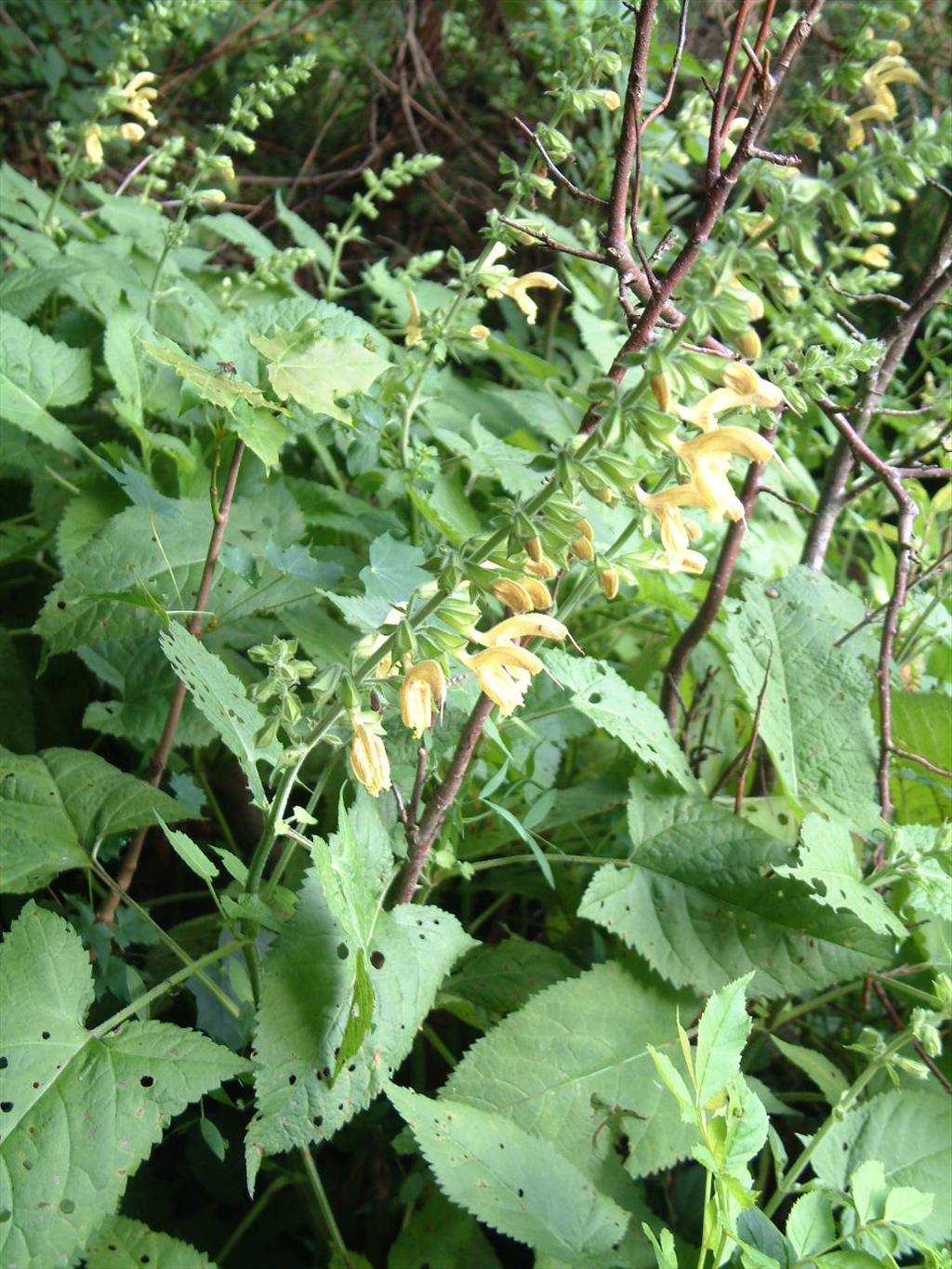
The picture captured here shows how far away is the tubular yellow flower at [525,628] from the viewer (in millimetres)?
825

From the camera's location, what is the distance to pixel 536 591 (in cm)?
82

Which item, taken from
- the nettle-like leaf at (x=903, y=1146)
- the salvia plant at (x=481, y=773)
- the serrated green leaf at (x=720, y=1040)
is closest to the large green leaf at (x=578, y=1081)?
the salvia plant at (x=481, y=773)

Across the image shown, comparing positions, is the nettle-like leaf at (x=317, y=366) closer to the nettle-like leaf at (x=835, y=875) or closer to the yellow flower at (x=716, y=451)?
the yellow flower at (x=716, y=451)

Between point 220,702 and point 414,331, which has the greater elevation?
point 414,331

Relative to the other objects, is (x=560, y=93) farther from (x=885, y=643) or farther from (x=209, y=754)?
(x=209, y=754)

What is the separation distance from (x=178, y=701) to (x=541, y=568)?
0.52 m

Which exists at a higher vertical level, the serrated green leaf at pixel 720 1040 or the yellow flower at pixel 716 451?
the yellow flower at pixel 716 451

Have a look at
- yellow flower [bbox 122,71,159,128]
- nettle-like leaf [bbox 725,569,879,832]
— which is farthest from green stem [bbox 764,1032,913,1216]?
yellow flower [bbox 122,71,159,128]

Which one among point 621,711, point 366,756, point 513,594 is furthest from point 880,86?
point 366,756

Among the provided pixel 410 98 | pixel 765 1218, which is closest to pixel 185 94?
pixel 410 98

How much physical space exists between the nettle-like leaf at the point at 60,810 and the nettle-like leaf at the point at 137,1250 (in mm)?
290

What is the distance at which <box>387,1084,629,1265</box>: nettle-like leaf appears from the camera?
2.71ft

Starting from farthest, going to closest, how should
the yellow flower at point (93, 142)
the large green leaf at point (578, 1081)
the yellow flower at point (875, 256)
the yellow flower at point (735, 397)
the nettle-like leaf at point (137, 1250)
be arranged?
the yellow flower at point (93, 142)
the yellow flower at point (875, 256)
the large green leaf at point (578, 1081)
the nettle-like leaf at point (137, 1250)
the yellow flower at point (735, 397)

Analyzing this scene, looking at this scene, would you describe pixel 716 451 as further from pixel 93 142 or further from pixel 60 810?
pixel 93 142
